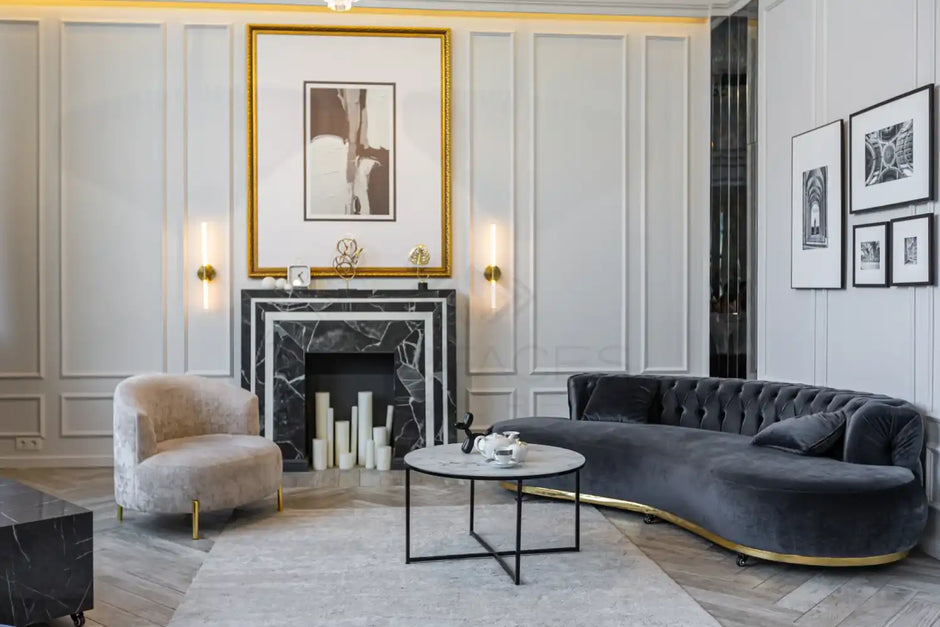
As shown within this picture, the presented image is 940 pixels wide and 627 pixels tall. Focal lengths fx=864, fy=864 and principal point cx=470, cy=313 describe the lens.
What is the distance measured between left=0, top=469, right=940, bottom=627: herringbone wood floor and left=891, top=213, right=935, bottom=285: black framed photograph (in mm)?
1326

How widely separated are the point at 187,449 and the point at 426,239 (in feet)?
8.39

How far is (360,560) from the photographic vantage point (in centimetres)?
390

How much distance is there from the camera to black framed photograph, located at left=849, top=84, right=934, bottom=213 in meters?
4.12

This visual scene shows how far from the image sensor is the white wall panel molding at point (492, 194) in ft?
21.2

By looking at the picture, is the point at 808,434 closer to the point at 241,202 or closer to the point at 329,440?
the point at 329,440

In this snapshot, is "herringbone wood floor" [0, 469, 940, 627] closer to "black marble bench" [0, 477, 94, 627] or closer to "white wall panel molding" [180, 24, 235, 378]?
"black marble bench" [0, 477, 94, 627]

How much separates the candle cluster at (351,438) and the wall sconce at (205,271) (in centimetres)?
108

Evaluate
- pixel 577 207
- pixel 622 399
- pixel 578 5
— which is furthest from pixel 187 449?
pixel 578 5

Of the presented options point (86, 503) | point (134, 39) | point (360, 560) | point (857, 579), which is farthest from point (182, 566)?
point (134, 39)

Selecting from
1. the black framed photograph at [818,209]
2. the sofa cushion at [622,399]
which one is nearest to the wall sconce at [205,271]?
the sofa cushion at [622,399]

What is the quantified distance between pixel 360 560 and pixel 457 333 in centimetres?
276

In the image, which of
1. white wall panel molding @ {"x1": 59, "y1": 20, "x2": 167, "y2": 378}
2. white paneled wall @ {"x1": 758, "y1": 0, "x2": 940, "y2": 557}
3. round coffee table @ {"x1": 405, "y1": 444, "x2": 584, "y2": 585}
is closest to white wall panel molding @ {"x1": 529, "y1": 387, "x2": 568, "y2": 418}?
white paneled wall @ {"x1": 758, "y1": 0, "x2": 940, "y2": 557}

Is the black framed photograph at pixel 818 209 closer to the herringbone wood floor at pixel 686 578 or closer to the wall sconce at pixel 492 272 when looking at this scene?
the herringbone wood floor at pixel 686 578

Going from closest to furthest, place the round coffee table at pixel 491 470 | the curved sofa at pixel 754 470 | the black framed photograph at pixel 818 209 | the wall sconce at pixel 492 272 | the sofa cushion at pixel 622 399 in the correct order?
1. the round coffee table at pixel 491 470
2. the curved sofa at pixel 754 470
3. the black framed photograph at pixel 818 209
4. the sofa cushion at pixel 622 399
5. the wall sconce at pixel 492 272
